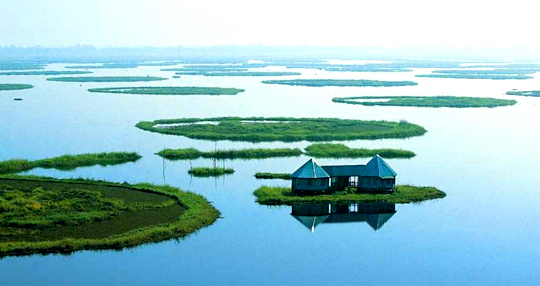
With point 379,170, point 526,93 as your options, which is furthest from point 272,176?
point 526,93

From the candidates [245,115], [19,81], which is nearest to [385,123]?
[245,115]

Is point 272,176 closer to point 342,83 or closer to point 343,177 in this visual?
point 343,177

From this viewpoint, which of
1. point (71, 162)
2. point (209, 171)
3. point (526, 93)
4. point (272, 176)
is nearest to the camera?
point (272, 176)

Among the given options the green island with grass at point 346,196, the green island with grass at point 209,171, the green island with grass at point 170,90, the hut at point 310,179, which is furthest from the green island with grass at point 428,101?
the hut at point 310,179

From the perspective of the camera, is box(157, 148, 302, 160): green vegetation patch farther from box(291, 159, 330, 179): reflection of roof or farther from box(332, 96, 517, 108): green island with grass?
box(332, 96, 517, 108): green island with grass

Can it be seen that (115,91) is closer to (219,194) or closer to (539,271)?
(219,194)

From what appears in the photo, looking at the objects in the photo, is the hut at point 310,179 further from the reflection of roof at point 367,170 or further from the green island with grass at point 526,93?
the green island with grass at point 526,93

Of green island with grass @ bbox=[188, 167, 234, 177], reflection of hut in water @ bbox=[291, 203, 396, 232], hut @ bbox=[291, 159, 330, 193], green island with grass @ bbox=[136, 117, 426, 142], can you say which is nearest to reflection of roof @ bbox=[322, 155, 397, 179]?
hut @ bbox=[291, 159, 330, 193]
